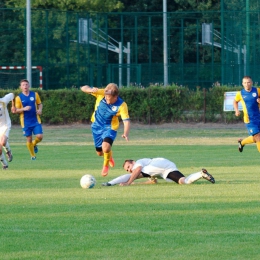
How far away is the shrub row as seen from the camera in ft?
119

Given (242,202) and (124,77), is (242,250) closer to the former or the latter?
(242,202)

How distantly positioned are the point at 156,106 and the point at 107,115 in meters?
20.3

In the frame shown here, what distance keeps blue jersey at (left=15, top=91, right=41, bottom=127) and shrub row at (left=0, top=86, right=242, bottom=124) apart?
15.2 m

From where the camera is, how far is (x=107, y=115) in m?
15.9

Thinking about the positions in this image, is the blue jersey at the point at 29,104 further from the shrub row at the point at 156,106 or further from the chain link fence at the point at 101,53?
the chain link fence at the point at 101,53

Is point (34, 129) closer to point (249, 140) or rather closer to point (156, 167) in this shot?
point (249, 140)

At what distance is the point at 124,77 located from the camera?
4991 cm

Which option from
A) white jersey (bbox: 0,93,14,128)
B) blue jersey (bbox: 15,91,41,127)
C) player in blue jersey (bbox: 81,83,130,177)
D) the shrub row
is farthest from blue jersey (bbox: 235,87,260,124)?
the shrub row

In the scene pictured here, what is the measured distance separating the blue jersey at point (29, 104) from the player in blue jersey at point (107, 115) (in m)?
4.58

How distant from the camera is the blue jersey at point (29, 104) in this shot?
808 inches

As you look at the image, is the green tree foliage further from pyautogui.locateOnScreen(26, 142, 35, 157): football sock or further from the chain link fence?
pyautogui.locateOnScreen(26, 142, 35, 157): football sock

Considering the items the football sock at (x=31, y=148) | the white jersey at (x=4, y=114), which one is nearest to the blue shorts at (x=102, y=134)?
the white jersey at (x=4, y=114)

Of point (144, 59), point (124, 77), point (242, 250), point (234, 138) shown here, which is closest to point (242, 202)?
point (242, 250)

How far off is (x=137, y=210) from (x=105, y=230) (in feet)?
5.29
